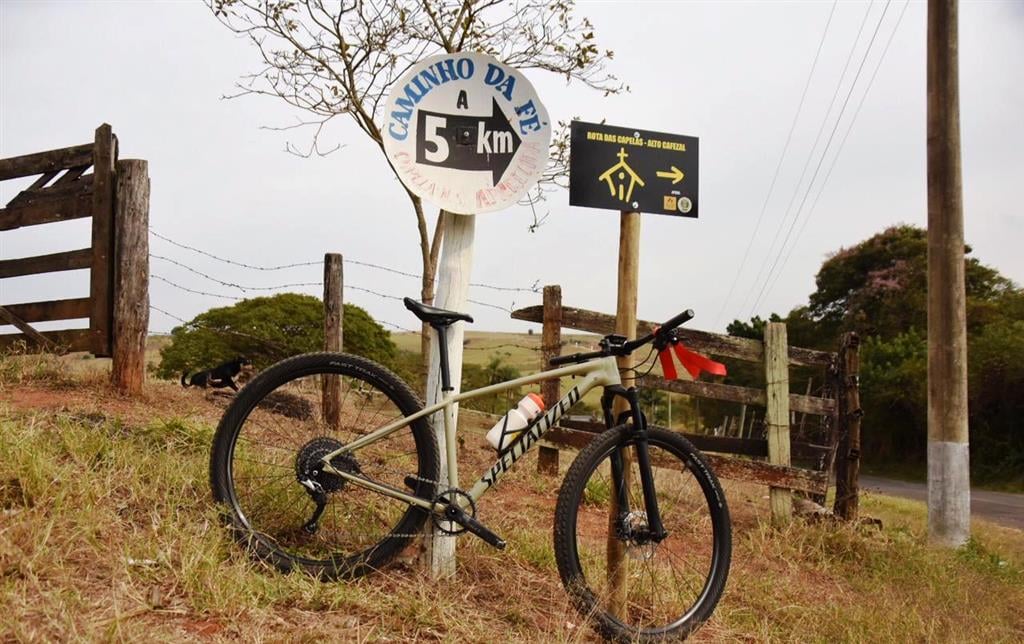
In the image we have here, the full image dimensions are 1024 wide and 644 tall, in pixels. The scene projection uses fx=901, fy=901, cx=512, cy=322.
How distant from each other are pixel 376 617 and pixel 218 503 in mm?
914

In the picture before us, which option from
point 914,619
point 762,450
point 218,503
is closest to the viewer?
point 218,503

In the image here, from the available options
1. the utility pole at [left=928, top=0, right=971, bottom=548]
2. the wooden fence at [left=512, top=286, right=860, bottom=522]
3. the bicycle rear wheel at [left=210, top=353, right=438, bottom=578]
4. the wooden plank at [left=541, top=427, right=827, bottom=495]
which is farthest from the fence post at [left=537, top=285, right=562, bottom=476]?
the utility pole at [left=928, top=0, right=971, bottom=548]

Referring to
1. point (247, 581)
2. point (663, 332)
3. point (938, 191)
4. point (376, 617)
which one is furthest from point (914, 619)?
point (938, 191)

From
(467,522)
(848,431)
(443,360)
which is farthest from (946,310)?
(467,522)

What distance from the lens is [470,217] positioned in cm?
456

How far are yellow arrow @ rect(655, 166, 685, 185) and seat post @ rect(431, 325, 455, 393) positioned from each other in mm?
1400

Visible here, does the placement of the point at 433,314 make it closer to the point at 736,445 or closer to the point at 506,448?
the point at 506,448

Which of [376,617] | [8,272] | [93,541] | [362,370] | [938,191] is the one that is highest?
[938,191]

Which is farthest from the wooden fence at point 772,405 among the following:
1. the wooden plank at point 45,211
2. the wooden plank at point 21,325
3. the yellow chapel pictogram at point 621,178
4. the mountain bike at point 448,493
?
the wooden plank at point 21,325

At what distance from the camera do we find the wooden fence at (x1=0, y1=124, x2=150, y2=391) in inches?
302

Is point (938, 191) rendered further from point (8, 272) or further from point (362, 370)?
point (8, 272)

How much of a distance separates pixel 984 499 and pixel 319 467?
1415 centimetres

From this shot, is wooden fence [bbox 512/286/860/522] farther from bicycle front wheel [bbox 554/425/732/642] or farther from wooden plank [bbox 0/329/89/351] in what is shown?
wooden plank [bbox 0/329/89/351]

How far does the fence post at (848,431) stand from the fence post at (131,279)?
6072mm
